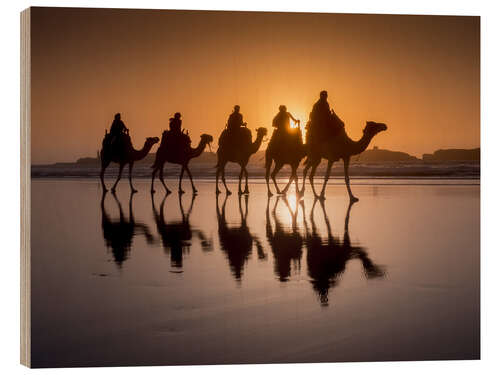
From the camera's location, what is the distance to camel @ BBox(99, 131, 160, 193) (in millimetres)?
6797

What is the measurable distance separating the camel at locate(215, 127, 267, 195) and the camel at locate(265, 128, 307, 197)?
14cm

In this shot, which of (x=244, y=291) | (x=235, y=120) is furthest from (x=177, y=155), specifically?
(x=244, y=291)

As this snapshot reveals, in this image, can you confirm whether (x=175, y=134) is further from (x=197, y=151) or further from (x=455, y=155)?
(x=455, y=155)

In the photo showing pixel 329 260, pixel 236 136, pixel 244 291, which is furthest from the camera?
pixel 236 136

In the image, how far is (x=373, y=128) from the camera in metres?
7.32

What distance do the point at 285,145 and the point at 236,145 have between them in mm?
638

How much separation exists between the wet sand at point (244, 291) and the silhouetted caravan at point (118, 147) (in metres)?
0.26

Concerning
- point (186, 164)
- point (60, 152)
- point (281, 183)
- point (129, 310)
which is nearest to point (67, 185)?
point (60, 152)

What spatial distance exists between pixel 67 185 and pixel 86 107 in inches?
28.4

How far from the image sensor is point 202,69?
7.27 m

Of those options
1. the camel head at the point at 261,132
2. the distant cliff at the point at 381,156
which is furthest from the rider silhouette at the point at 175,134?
the distant cliff at the point at 381,156

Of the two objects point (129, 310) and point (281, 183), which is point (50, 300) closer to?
point (129, 310)

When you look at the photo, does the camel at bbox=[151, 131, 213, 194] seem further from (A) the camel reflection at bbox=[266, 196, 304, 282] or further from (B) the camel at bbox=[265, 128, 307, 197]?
(A) the camel reflection at bbox=[266, 196, 304, 282]

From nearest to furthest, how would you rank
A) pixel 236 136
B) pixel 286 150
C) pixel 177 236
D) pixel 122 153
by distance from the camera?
1. pixel 122 153
2. pixel 177 236
3. pixel 236 136
4. pixel 286 150
